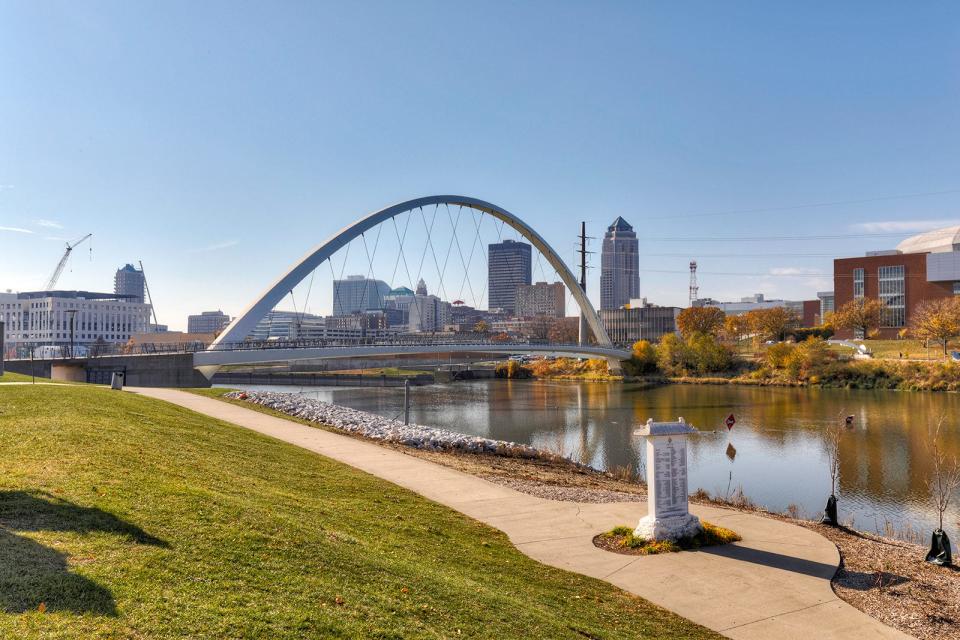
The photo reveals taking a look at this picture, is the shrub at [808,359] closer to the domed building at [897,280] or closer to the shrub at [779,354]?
the shrub at [779,354]

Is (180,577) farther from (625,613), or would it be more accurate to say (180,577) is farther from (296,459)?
(296,459)

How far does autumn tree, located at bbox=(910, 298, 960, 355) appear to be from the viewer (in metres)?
67.5

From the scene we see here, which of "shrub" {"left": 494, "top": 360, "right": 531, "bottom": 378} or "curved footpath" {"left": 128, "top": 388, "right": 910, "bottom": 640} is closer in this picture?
"curved footpath" {"left": 128, "top": 388, "right": 910, "bottom": 640}

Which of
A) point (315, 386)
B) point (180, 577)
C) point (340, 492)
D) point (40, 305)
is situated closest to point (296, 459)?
point (340, 492)

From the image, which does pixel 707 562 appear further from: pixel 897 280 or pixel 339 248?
pixel 897 280

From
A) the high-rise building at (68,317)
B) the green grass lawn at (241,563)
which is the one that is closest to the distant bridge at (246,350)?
the green grass lawn at (241,563)

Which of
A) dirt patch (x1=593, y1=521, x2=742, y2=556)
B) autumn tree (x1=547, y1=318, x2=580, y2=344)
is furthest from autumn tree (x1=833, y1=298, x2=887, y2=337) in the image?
dirt patch (x1=593, y1=521, x2=742, y2=556)

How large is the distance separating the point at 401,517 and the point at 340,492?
1850 mm

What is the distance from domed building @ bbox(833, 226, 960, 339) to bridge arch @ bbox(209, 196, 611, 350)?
4449 cm

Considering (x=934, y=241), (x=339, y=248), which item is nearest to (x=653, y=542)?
(x=339, y=248)

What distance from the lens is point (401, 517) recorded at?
10383 mm

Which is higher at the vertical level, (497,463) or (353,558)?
(353,558)

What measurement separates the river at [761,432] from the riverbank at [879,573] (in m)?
3.73

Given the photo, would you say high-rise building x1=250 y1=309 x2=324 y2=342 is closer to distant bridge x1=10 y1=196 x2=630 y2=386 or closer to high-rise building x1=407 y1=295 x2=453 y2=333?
high-rise building x1=407 y1=295 x2=453 y2=333
